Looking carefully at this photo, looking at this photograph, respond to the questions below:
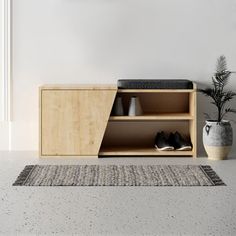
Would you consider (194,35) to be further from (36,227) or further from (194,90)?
(36,227)

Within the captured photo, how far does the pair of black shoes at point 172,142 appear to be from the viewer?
412 cm

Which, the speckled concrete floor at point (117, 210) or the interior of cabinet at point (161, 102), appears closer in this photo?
the speckled concrete floor at point (117, 210)

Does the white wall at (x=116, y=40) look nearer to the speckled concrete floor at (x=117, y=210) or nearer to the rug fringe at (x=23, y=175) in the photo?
the rug fringe at (x=23, y=175)

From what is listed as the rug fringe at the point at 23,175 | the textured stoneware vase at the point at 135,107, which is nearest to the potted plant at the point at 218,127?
the textured stoneware vase at the point at 135,107

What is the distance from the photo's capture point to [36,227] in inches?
95.4

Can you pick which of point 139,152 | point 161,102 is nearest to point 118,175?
point 139,152

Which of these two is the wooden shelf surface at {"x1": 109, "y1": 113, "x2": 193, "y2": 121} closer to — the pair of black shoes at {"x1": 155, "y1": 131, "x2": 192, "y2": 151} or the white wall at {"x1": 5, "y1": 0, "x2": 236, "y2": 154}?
the pair of black shoes at {"x1": 155, "y1": 131, "x2": 192, "y2": 151}

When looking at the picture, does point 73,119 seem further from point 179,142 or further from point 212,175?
point 212,175

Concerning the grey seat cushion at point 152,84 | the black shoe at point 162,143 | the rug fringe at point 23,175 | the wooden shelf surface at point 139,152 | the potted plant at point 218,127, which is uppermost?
the grey seat cushion at point 152,84

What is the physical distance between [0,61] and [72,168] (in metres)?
1.16

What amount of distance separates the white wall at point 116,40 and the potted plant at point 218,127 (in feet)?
0.70

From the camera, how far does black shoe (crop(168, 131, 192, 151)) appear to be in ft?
13.5

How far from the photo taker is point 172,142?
167 inches

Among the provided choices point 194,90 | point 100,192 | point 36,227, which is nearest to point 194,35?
point 194,90
